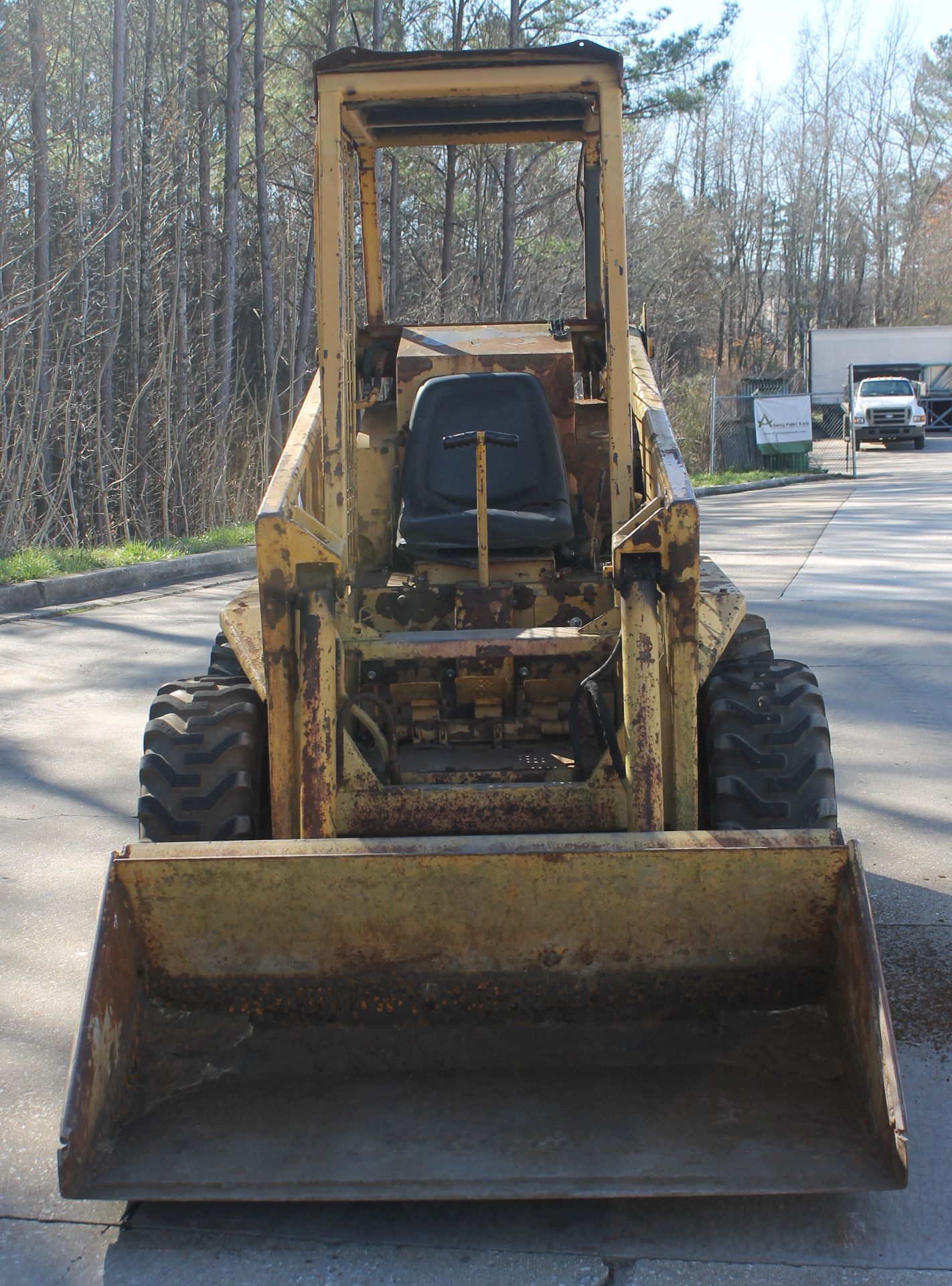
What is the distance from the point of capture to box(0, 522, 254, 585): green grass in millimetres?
11188

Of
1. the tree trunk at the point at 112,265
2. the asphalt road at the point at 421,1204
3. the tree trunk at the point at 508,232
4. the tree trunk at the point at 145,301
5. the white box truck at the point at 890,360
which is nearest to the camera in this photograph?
the asphalt road at the point at 421,1204

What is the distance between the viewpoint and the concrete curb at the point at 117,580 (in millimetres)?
10633

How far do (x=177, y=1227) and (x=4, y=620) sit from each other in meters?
7.94

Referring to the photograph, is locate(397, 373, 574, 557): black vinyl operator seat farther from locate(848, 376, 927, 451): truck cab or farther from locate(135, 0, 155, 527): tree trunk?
locate(848, 376, 927, 451): truck cab

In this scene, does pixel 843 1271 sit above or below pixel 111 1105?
below

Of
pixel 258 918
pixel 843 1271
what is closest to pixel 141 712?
pixel 258 918

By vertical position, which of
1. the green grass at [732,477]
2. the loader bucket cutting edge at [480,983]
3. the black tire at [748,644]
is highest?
the black tire at [748,644]

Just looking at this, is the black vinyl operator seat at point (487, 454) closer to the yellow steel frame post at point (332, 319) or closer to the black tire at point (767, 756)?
the yellow steel frame post at point (332, 319)

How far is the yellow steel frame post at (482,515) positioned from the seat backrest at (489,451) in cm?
33

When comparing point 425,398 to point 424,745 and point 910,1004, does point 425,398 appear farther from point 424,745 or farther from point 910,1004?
point 910,1004

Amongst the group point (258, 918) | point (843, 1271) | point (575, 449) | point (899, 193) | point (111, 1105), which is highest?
point (899, 193)

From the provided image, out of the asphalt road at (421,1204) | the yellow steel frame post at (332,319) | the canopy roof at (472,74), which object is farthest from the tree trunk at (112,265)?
the canopy roof at (472,74)

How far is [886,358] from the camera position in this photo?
4341cm

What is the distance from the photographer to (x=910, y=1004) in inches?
142
